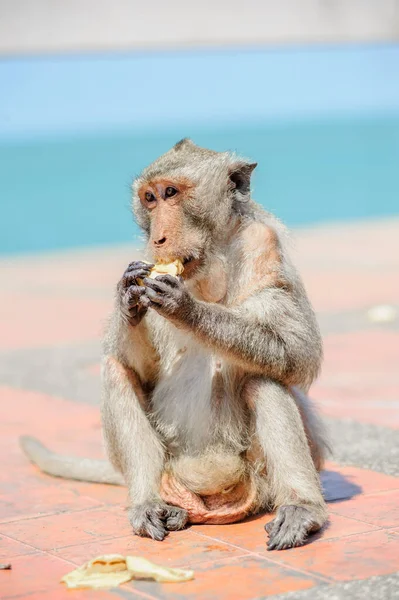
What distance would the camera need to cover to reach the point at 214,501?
533cm

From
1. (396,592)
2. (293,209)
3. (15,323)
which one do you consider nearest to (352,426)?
(396,592)

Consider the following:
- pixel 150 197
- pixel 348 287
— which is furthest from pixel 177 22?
pixel 150 197

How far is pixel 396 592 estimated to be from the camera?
4.18 m

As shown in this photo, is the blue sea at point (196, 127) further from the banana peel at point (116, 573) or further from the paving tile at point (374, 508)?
the banana peel at point (116, 573)

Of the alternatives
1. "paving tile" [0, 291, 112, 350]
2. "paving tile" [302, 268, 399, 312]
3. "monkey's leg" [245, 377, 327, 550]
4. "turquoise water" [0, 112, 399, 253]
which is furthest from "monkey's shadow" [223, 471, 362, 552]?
"turquoise water" [0, 112, 399, 253]

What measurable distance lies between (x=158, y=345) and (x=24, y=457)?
1.60m

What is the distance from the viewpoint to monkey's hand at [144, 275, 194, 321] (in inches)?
191

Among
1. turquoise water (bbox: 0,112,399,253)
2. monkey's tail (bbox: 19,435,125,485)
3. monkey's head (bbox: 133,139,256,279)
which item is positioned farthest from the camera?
turquoise water (bbox: 0,112,399,253)

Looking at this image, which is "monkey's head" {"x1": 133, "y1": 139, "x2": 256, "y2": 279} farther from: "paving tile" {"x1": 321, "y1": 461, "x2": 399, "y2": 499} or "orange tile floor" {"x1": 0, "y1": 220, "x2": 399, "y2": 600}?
"paving tile" {"x1": 321, "y1": 461, "x2": 399, "y2": 499}

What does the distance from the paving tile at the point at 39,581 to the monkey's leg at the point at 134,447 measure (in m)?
0.48

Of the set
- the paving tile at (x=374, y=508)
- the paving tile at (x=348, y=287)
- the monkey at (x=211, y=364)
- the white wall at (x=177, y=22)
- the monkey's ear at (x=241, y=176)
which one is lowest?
the paving tile at (x=374, y=508)

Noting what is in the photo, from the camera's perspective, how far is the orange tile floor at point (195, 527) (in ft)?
14.7

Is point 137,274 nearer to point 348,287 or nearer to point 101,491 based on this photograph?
point 101,491

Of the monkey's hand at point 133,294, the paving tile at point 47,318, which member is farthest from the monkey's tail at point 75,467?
the paving tile at point 47,318
